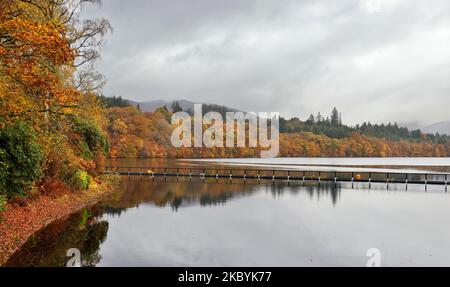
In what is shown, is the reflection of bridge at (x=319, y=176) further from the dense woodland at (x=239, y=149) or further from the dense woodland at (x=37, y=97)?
the dense woodland at (x=239, y=149)

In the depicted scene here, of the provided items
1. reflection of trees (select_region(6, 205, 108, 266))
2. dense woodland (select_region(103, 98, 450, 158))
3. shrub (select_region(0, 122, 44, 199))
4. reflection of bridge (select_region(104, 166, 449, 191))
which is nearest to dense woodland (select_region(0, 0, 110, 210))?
shrub (select_region(0, 122, 44, 199))

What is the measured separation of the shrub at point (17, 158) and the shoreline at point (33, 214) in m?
1.15

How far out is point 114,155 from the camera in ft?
349

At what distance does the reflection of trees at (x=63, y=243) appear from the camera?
38.7ft

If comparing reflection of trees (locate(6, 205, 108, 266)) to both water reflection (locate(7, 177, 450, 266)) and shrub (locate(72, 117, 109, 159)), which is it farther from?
shrub (locate(72, 117, 109, 159))

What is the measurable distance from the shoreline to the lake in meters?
0.42

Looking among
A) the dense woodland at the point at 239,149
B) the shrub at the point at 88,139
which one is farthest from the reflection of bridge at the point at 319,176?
the dense woodland at the point at 239,149

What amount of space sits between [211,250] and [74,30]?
1871 centimetres

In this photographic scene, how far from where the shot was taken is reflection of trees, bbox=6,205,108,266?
38.7 ft

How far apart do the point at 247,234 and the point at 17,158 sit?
947 centimetres

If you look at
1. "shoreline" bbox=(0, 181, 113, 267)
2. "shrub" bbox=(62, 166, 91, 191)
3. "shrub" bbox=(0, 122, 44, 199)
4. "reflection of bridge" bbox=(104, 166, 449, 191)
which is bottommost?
"reflection of bridge" bbox=(104, 166, 449, 191)
